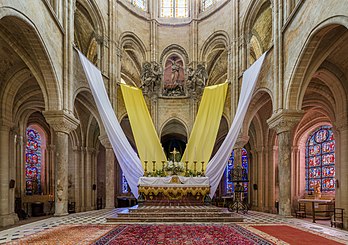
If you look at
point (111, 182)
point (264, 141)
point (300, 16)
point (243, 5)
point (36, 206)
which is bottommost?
point (36, 206)

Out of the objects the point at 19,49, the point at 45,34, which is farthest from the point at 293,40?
the point at 19,49

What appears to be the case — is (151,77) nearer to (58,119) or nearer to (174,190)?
(58,119)

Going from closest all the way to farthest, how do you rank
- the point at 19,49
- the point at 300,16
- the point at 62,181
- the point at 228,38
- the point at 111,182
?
the point at 300,16 < the point at 19,49 < the point at 62,181 < the point at 111,182 < the point at 228,38

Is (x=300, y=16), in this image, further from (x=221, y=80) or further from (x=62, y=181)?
(x=221, y=80)

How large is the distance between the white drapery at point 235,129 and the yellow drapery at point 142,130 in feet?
9.91

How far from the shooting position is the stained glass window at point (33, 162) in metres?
21.9

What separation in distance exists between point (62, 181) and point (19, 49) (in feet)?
17.0

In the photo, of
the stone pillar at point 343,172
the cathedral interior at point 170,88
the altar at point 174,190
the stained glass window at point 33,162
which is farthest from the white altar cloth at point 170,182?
the stained glass window at point 33,162

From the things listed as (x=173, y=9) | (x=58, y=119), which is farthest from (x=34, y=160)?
(x=173, y=9)

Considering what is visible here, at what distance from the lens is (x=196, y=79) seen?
21703mm

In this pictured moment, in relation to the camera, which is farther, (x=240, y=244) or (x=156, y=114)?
(x=156, y=114)

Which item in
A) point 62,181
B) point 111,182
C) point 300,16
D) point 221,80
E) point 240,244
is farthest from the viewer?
point 221,80

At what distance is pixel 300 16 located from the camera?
11.4 meters

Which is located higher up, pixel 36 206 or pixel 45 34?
pixel 45 34
